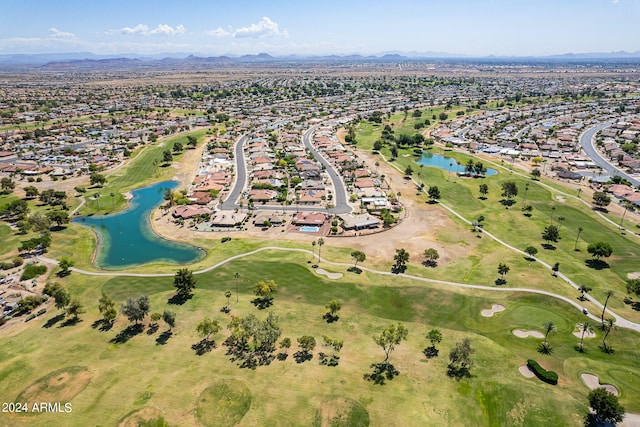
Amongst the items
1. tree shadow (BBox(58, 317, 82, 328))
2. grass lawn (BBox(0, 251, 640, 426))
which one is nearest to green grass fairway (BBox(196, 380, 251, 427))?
grass lawn (BBox(0, 251, 640, 426))

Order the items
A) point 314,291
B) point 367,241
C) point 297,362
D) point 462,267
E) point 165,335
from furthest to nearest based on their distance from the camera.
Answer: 1. point 367,241
2. point 462,267
3. point 314,291
4. point 165,335
5. point 297,362

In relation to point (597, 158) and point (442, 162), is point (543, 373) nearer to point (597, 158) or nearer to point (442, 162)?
point (442, 162)

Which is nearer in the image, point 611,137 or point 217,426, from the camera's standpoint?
point 217,426

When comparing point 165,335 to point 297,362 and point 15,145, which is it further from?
point 15,145

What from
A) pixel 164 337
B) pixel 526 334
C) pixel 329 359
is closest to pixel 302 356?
pixel 329 359

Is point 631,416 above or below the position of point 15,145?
below

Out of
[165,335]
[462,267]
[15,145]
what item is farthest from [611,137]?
[15,145]

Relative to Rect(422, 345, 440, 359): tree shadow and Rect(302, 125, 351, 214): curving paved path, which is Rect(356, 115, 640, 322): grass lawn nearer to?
Rect(302, 125, 351, 214): curving paved path
